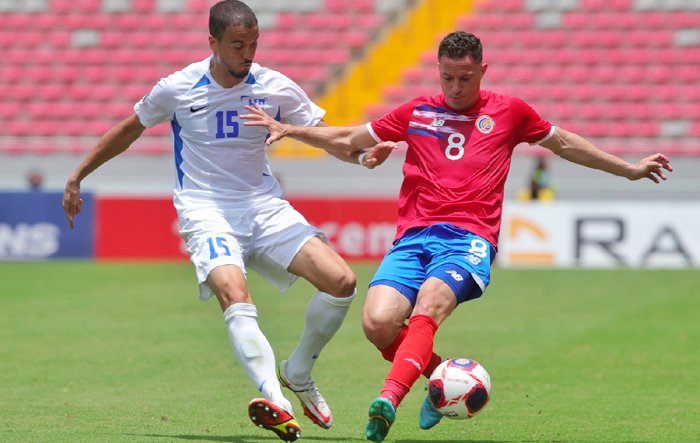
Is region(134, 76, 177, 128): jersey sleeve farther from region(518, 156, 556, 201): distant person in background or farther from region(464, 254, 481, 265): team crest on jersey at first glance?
region(518, 156, 556, 201): distant person in background

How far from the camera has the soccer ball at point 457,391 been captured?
6734mm

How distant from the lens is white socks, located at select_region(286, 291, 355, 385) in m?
7.55

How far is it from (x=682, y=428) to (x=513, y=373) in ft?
8.57

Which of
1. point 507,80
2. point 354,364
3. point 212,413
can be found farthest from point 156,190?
point 212,413

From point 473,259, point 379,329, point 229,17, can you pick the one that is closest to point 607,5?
point 229,17

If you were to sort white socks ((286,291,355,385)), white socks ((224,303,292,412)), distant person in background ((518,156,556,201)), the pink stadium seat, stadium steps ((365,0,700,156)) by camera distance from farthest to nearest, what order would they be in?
the pink stadium seat < stadium steps ((365,0,700,156)) < distant person in background ((518,156,556,201)) < white socks ((286,291,355,385)) < white socks ((224,303,292,412))

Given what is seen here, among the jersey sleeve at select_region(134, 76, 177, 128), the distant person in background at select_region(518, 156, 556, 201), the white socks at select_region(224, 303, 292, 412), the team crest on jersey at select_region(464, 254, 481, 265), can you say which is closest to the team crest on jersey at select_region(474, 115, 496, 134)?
the team crest on jersey at select_region(464, 254, 481, 265)

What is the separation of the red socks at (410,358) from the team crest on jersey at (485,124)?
1.19m

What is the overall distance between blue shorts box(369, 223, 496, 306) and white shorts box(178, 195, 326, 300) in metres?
0.69

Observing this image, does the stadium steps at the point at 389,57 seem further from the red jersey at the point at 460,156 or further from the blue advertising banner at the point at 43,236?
the red jersey at the point at 460,156

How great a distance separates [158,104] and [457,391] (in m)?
2.54

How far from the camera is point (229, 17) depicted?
7.27 meters

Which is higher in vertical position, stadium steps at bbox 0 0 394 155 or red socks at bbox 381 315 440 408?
red socks at bbox 381 315 440 408

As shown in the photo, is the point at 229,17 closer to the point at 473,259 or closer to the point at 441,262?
the point at 441,262
